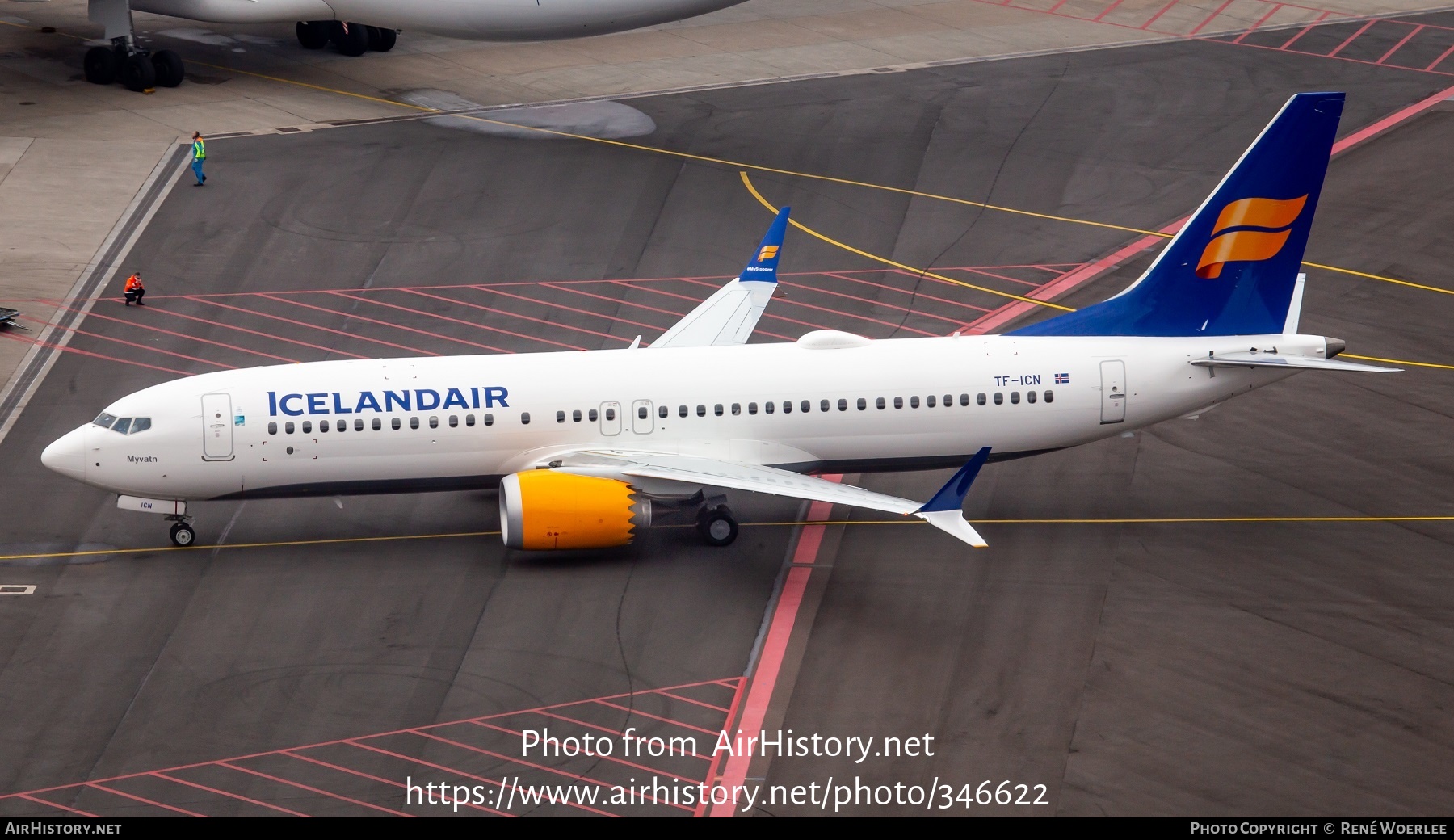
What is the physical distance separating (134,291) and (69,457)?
1488 cm

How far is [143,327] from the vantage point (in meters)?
49.8

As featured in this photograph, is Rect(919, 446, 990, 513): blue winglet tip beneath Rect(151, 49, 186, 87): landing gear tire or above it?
above

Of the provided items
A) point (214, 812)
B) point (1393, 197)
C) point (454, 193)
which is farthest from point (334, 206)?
point (1393, 197)

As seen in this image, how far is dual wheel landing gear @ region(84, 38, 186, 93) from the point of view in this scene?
66938 mm

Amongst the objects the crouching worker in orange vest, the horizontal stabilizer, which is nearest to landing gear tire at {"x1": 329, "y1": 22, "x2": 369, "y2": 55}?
the crouching worker in orange vest

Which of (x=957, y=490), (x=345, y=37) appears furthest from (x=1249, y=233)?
(x=345, y=37)

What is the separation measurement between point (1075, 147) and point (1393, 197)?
1165 cm

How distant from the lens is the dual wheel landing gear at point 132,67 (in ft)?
220

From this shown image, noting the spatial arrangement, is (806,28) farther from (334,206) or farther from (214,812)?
(214,812)

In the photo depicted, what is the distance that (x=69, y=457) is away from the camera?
122ft

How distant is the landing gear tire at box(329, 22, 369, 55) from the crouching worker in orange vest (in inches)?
957

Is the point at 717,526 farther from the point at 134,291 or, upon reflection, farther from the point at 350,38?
the point at 350,38

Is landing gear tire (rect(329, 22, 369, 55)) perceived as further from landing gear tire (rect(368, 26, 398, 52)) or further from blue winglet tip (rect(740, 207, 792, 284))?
blue winglet tip (rect(740, 207, 792, 284))

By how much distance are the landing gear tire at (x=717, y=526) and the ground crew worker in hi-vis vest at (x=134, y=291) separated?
74.3ft
